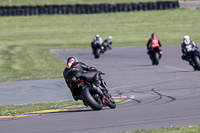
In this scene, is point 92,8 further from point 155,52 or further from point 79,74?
point 79,74

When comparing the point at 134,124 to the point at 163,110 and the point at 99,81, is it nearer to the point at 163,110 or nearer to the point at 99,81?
the point at 163,110

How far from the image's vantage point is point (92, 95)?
1097 cm

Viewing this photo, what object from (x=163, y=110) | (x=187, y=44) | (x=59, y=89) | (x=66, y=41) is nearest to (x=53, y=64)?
(x=187, y=44)

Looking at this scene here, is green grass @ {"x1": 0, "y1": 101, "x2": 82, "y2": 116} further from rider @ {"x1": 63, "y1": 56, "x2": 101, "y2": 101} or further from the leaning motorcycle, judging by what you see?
the leaning motorcycle

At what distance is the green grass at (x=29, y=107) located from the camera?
1168 cm

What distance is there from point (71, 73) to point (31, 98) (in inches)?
143

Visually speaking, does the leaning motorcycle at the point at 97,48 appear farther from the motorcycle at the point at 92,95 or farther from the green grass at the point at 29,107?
the motorcycle at the point at 92,95

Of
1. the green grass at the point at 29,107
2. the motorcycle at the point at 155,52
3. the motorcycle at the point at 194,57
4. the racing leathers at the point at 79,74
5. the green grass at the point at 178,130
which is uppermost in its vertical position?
the green grass at the point at 178,130

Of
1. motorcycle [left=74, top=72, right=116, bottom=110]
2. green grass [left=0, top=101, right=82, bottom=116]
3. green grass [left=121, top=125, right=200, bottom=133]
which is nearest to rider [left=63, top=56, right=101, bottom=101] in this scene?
motorcycle [left=74, top=72, right=116, bottom=110]

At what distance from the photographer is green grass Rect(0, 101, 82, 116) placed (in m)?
11.7

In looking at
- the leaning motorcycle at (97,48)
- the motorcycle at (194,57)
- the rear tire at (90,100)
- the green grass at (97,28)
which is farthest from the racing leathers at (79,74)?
the green grass at (97,28)

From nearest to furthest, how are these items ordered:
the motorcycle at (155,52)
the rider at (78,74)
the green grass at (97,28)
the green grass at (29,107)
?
the rider at (78,74), the green grass at (29,107), the motorcycle at (155,52), the green grass at (97,28)

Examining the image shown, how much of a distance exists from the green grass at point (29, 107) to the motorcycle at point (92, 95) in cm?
136

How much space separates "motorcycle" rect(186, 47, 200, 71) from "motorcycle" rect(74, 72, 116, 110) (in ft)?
29.2
